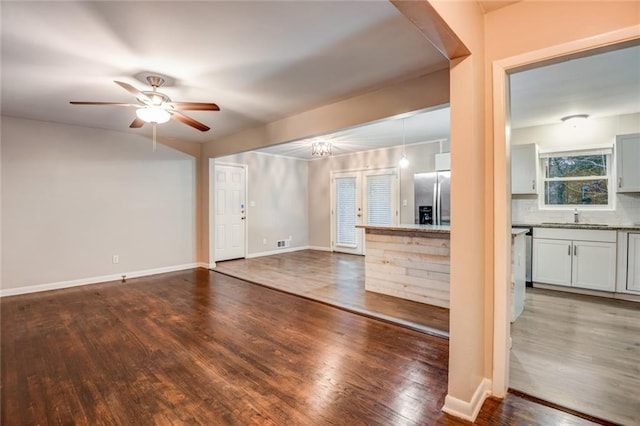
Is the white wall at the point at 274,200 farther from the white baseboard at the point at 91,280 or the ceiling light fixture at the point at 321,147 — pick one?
the ceiling light fixture at the point at 321,147

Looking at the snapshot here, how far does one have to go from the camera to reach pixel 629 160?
13.0 feet

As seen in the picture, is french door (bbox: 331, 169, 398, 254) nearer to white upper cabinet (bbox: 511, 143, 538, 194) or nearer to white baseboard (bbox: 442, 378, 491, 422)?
white upper cabinet (bbox: 511, 143, 538, 194)

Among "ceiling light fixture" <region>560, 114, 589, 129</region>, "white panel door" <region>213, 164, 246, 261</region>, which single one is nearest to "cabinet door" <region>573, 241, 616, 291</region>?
"ceiling light fixture" <region>560, 114, 589, 129</region>

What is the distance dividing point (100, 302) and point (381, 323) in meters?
3.61

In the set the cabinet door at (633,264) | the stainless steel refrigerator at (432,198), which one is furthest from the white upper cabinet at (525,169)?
the cabinet door at (633,264)

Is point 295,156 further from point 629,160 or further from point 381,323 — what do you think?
point 629,160

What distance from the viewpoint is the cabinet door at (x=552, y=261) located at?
4.13 m

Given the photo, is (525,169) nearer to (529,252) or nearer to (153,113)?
(529,252)

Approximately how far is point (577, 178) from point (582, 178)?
57 millimetres

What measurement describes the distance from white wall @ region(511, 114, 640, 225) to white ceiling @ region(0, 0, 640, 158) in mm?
279

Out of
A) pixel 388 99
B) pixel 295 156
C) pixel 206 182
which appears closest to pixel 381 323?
pixel 388 99

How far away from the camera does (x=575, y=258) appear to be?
407 cm

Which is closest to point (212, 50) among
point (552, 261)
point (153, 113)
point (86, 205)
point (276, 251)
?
point (153, 113)

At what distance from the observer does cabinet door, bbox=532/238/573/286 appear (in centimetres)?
413
